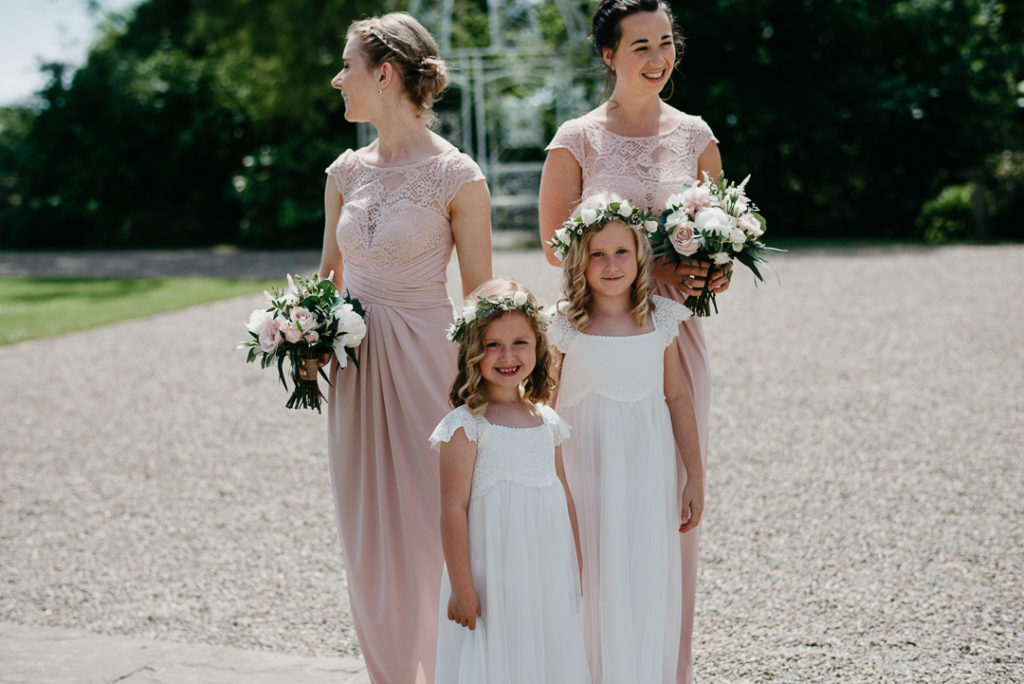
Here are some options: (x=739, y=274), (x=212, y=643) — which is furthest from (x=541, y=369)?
(x=739, y=274)

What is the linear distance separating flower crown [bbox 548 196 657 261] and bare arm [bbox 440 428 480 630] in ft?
2.31

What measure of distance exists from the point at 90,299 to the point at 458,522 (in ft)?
41.9

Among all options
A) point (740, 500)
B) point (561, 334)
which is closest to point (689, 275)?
point (561, 334)

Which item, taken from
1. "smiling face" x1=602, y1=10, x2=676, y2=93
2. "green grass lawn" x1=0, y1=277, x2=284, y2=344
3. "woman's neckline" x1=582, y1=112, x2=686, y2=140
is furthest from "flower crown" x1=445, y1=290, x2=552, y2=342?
"green grass lawn" x1=0, y1=277, x2=284, y2=344

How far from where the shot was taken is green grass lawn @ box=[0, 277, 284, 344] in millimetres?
11852

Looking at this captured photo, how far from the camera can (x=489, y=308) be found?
2.67 m

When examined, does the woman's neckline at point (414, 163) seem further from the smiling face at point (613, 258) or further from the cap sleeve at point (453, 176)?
the smiling face at point (613, 258)

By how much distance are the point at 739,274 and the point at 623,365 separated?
12245mm

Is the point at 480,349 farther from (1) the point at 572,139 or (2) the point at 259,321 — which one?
(1) the point at 572,139

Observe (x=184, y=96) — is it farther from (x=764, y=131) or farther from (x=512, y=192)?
(x=764, y=131)

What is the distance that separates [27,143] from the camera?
22.5 metres

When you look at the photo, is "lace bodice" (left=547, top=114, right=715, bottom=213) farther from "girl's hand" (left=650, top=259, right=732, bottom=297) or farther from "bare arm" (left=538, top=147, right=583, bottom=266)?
"girl's hand" (left=650, top=259, right=732, bottom=297)

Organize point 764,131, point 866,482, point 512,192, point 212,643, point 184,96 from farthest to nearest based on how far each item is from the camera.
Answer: point 184,96
point 512,192
point 764,131
point 866,482
point 212,643

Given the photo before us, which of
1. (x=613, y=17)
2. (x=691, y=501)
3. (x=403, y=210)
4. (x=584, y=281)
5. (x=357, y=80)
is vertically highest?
(x=613, y=17)
